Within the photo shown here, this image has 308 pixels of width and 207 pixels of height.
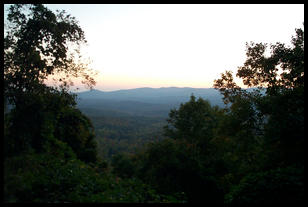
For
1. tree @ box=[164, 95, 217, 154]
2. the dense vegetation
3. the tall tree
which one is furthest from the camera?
tree @ box=[164, 95, 217, 154]

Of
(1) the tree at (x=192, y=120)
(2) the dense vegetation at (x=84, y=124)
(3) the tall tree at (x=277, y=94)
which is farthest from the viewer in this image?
(1) the tree at (x=192, y=120)

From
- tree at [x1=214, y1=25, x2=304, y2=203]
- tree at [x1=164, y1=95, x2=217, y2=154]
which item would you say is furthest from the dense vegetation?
tree at [x1=164, y1=95, x2=217, y2=154]

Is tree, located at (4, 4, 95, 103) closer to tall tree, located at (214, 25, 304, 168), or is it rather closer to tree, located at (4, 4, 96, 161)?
tree, located at (4, 4, 96, 161)

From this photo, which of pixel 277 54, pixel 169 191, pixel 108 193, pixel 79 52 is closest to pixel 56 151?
pixel 108 193

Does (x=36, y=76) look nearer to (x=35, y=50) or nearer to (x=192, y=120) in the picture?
(x=35, y=50)

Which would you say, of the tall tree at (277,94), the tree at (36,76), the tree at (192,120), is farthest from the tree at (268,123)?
the tree at (192,120)

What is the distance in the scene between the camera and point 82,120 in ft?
35.2

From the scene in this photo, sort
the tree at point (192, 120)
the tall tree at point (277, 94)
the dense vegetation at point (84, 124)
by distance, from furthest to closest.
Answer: the tree at point (192, 120)
the tall tree at point (277, 94)
the dense vegetation at point (84, 124)

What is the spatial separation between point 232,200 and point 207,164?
11.2m

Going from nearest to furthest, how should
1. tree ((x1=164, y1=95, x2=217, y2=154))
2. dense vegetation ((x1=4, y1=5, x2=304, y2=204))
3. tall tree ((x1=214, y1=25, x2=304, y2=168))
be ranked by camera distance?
1. dense vegetation ((x1=4, y1=5, x2=304, y2=204))
2. tall tree ((x1=214, y1=25, x2=304, y2=168))
3. tree ((x1=164, y1=95, x2=217, y2=154))

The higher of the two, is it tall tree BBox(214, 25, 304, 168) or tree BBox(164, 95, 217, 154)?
tall tree BBox(214, 25, 304, 168)

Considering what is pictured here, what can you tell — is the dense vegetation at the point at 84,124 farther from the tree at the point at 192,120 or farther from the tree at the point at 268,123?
the tree at the point at 192,120

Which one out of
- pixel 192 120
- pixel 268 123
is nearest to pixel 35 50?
pixel 268 123

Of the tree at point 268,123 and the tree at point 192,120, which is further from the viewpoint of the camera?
the tree at point 192,120
